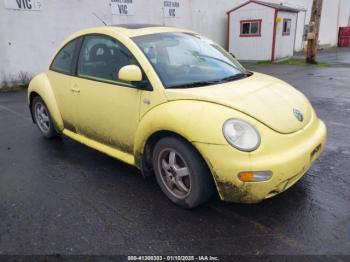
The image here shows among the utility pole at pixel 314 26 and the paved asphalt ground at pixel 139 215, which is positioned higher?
the utility pole at pixel 314 26

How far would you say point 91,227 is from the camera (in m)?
2.80

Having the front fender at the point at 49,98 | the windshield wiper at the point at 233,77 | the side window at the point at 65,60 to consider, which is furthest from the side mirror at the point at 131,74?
the front fender at the point at 49,98

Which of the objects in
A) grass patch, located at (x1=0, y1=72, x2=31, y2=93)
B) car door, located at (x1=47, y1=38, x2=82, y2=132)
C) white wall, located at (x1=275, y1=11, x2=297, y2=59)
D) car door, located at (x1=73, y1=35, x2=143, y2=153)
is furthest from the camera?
white wall, located at (x1=275, y1=11, x2=297, y2=59)

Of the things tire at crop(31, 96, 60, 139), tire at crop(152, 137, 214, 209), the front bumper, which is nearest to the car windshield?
tire at crop(152, 137, 214, 209)

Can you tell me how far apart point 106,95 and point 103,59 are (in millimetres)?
463

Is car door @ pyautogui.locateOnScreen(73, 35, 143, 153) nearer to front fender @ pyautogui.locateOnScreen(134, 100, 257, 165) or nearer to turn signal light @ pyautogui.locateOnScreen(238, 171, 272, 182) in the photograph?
front fender @ pyautogui.locateOnScreen(134, 100, 257, 165)

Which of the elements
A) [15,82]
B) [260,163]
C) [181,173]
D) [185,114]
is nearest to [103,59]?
[185,114]

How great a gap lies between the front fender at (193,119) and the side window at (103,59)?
58 centimetres

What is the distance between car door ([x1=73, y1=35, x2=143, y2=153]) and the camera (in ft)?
10.8

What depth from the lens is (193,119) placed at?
2705 mm

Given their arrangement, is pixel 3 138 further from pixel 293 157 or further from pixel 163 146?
pixel 293 157

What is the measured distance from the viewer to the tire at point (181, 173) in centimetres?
275

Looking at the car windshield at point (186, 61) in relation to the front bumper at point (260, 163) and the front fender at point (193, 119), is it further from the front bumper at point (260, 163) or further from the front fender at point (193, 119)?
the front bumper at point (260, 163)

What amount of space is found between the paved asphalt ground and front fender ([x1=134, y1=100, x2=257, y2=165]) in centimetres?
76
